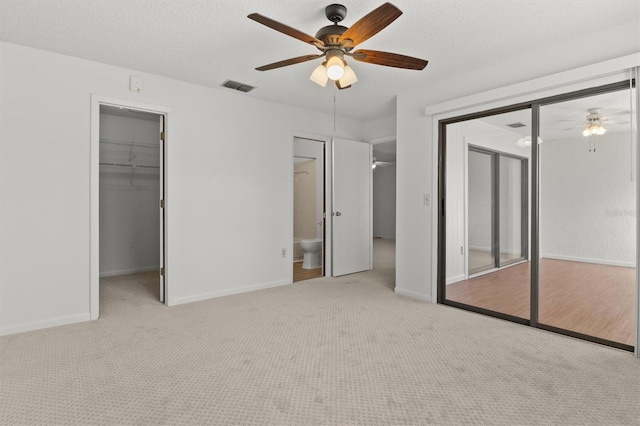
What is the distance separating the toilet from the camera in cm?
570

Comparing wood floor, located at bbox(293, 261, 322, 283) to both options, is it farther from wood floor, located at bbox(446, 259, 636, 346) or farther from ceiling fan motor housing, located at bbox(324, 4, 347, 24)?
ceiling fan motor housing, located at bbox(324, 4, 347, 24)

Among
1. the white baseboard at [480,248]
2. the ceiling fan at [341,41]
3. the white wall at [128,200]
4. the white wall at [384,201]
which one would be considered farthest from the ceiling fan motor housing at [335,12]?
the white wall at [384,201]

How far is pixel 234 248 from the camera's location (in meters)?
4.27

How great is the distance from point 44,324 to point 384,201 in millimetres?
8888

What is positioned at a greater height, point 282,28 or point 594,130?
point 282,28

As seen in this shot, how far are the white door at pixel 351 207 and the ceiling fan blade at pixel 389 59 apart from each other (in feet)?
8.61

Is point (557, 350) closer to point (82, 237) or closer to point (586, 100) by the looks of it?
point (586, 100)

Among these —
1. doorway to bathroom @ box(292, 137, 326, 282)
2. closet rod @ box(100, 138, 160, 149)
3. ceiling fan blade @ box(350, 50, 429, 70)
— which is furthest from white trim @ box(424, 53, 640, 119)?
closet rod @ box(100, 138, 160, 149)

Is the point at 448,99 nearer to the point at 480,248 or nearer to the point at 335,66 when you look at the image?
the point at 480,248

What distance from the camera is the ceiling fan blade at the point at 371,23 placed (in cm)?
187

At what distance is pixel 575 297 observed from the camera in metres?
3.08

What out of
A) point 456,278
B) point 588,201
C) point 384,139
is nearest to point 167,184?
point 384,139

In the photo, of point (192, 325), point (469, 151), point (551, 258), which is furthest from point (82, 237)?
point (551, 258)

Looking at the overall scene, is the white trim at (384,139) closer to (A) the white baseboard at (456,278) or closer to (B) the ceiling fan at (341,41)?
(A) the white baseboard at (456,278)
